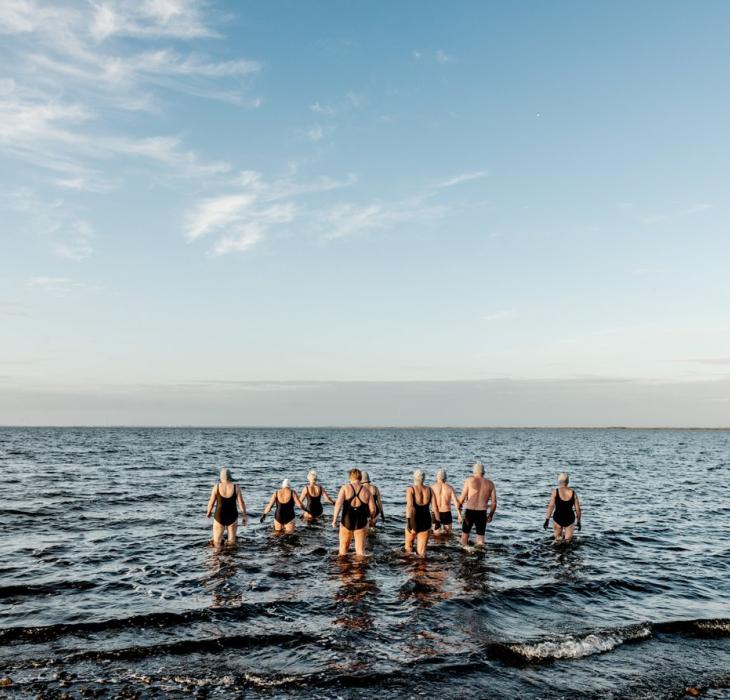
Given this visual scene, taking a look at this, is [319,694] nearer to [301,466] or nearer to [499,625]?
[499,625]

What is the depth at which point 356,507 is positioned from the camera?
49.6ft

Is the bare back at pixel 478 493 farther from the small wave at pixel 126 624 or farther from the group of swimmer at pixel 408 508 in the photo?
the small wave at pixel 126 624

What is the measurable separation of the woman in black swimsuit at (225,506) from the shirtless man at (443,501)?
6.02 m

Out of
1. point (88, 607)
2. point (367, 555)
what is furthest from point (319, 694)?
point (367, 555)

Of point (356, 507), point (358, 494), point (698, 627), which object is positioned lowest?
point (698, 627)

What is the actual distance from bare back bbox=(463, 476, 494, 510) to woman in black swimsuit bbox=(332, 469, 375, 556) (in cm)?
323

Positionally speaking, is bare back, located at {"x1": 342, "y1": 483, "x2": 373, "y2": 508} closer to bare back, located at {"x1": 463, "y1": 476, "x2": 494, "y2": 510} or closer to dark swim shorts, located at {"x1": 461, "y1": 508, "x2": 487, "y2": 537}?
bare back, located at {"x1": 463, "y1": 476, "x2": 494, "y2": 510}

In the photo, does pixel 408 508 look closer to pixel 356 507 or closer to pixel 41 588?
pixel 356 507

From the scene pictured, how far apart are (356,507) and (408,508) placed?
156 cm

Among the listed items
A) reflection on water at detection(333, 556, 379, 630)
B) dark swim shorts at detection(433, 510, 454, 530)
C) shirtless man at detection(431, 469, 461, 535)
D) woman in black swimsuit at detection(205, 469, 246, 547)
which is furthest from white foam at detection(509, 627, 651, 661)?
woman in black swimsuit at detection(205, 469, 246, 547)

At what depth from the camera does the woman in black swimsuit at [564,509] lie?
18.2m

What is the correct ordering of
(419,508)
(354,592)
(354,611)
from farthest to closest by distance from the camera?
1. (419,508)
2. (354,592)
3. (354,611)


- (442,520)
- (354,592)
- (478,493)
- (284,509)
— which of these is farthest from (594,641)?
(284,509)

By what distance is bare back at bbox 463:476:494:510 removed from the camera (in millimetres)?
17109
